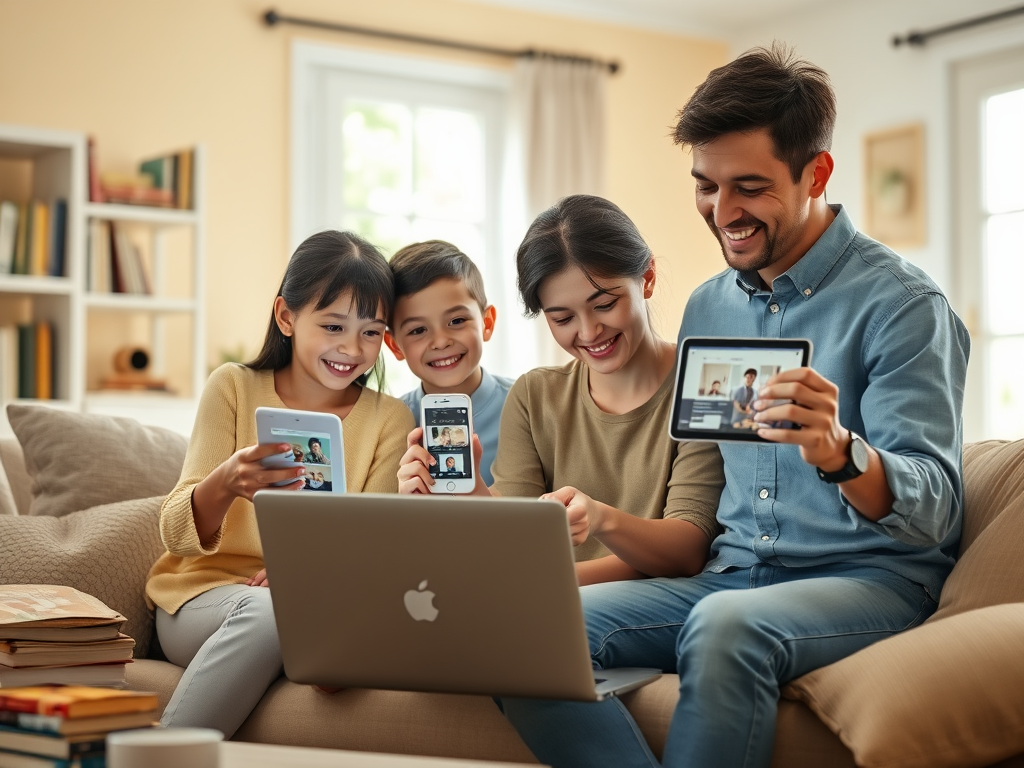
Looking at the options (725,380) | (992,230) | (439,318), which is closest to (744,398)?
(725,380)

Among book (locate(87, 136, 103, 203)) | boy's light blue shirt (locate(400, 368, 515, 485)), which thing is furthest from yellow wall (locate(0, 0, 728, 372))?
boy's light blue shirt (locate(400, 368, 515, 485))

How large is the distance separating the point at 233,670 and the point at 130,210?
8.70ft

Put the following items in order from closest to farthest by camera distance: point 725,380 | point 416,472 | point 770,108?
point 725,380
point 770,108
point 416,472

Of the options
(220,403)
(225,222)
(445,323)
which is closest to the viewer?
(220,403)

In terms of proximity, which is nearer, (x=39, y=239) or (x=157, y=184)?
(x=39, y=239)

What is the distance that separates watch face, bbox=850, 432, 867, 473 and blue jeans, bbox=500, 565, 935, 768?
8.7 inches

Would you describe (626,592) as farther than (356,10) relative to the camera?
No

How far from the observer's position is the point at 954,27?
15.5 feet

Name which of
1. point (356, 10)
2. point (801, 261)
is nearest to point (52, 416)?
point (801, 261)

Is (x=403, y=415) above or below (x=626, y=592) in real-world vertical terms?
above

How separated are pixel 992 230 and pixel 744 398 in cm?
373

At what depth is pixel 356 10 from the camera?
4828 mm

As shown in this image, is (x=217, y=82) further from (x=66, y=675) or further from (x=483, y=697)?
(x=483, y=697)

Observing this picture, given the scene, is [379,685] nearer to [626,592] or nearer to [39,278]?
[626,592]
